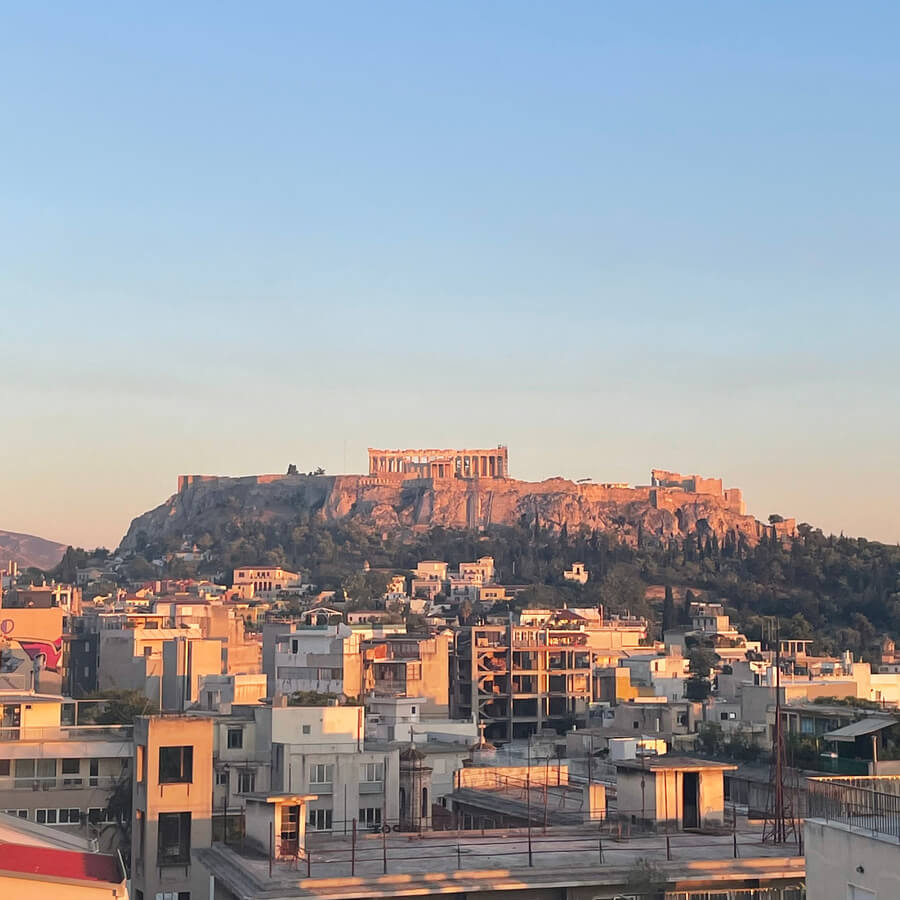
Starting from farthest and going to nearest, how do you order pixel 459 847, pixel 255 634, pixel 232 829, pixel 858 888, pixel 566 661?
pixel 255 634
pixel 566 661
pixel 232 829
pixel 459 847
pixel 858 888

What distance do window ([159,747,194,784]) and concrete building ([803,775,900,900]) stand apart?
13359mm

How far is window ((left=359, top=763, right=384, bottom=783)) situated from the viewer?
37.4 meters

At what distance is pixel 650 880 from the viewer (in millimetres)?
19078

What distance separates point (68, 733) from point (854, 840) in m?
23.6

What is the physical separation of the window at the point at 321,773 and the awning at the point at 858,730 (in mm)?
10795

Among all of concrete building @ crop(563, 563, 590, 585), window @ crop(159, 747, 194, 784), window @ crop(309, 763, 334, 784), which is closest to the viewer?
window @ crop(159, 747, 194, 784)

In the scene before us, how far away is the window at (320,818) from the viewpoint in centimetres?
3466

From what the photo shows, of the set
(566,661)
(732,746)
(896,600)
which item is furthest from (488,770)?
(896,600)

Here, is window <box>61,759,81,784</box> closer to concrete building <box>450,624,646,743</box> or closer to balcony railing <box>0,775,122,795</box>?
balcony railing <box>0,775,122,795</box>

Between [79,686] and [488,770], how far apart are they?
46055mm

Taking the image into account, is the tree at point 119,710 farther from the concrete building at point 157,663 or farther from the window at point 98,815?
the window at point 98,815

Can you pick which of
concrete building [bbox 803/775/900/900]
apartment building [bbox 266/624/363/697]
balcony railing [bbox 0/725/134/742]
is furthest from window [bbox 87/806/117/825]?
apartment building [bbox 266/624/363/697]

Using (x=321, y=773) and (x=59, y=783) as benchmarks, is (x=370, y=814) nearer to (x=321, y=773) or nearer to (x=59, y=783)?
(x=321, y=773)

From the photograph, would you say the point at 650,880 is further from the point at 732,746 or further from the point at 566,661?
the point at 566,661
